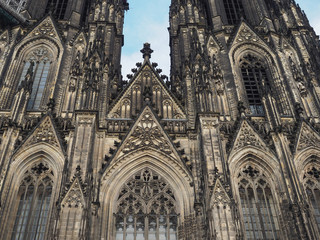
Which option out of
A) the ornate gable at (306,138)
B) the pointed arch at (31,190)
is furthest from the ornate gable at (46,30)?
the ornate gable at (306,138)

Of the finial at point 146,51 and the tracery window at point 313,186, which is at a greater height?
the finial at point 146,51

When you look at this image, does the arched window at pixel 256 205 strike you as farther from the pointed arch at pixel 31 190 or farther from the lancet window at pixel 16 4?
the lancet window at pixel 16 4

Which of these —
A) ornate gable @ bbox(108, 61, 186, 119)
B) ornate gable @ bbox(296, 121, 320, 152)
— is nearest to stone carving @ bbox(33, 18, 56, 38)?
ornate gable @ bbox(108, 61, 186, 119)

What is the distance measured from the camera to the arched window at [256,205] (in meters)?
17.4

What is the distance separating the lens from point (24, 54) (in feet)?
82.8

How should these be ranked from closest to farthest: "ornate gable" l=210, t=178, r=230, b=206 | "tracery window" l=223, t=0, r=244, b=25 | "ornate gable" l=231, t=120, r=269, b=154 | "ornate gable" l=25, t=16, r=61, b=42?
"ornate gable" l=210, t=178, r=230, b=206
"ornate gable" l=231, t=120, r=269, b=154
"ornate gable" l=25, t=16, r=61, b=42
"tracery window" l=223, t=0, r=244, b=25

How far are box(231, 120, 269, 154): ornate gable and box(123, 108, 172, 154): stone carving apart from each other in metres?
3.11

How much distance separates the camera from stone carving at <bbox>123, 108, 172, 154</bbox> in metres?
19.6

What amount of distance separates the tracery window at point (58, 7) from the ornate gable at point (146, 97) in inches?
358

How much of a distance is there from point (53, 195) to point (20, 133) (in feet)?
12.0

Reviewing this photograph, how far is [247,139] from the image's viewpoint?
793 inches

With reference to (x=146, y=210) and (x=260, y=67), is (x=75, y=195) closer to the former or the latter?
(x=146, y=210)

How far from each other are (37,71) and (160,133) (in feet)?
28.4

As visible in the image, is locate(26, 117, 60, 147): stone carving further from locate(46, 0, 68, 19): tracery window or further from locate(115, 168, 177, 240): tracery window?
locate(46, 0, 68, 19): tracery window
